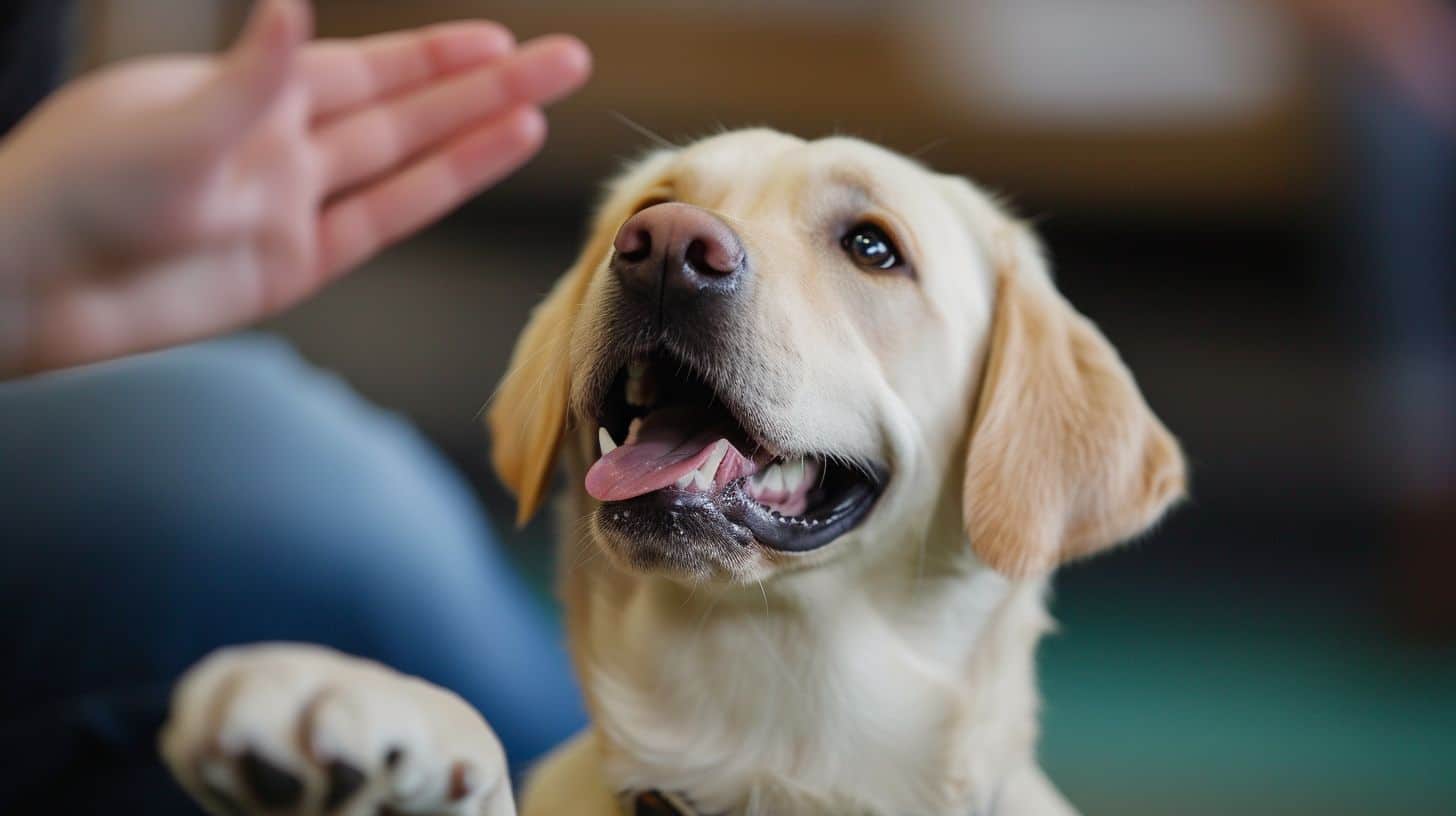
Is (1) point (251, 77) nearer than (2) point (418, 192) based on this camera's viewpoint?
Yes

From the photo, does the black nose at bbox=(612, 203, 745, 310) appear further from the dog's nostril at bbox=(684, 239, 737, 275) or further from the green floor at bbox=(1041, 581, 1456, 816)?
the green floor at bbox=(1041, 581, 1456, 816)

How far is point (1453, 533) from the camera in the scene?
1.71 meters

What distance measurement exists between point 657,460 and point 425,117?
22.5 inches

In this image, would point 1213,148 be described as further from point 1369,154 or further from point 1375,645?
point 1375,645

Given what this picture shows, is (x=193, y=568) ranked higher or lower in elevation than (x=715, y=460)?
lower

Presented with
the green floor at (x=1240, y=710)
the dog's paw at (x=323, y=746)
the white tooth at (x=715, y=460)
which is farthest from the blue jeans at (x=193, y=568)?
the green floor at (x=1240, y=710)

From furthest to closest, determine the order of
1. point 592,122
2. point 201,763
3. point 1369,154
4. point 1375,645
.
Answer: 1. point 1375,645
2. point 1369,154
3. point 592,122
4. point 201,763

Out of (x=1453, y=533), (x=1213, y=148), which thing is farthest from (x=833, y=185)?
(x=1453, y=533)

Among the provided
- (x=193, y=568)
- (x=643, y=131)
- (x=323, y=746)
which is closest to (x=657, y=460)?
(x=323, y=746)

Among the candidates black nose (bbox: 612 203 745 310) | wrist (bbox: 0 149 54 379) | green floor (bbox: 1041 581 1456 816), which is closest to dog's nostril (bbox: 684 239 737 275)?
black nose (bbox: 612 203 745 310)

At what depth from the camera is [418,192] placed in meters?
1.19

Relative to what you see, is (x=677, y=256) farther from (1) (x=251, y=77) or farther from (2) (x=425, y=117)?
(2) (x=425, y=117)

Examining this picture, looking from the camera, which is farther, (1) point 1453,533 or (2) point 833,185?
(1) point 1453,533

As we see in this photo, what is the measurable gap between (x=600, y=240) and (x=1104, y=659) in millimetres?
964
